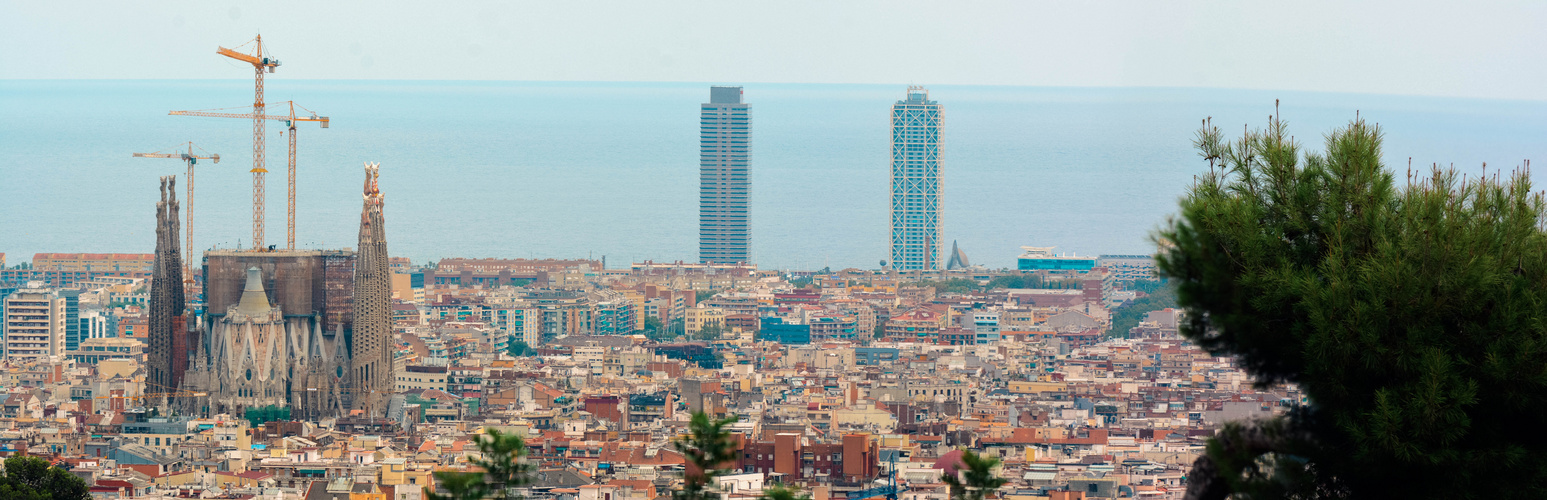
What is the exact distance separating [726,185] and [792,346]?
3517 centimetres

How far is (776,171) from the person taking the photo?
11538 cm

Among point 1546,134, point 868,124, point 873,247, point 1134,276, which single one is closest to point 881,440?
point 1546,134

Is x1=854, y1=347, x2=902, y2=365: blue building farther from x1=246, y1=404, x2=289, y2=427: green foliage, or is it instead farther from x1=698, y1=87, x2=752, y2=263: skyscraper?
x1=698, y1=87, x2=752, y2=263: skyscraper

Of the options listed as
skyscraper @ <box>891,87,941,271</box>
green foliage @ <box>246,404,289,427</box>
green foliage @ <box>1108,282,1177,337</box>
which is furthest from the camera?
skyscraper @ <box>891,87,941,271</box>

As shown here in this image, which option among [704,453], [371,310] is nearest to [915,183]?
[371,310]

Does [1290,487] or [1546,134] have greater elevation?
[1546,134]

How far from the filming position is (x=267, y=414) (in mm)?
33594

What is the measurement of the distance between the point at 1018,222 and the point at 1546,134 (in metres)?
54.2

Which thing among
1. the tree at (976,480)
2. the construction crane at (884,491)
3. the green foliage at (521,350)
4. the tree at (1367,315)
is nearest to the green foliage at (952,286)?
the green foliage at (521,350)

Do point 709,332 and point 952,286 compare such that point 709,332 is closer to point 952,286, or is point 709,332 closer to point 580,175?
point 952,286

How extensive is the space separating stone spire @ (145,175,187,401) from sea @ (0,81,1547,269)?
31863 mm

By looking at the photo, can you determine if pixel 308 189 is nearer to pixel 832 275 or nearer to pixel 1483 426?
pixel 832 275

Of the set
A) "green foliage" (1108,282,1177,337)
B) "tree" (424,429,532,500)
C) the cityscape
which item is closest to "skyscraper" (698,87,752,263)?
the cityscape

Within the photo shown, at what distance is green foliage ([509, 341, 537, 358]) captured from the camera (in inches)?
1960
